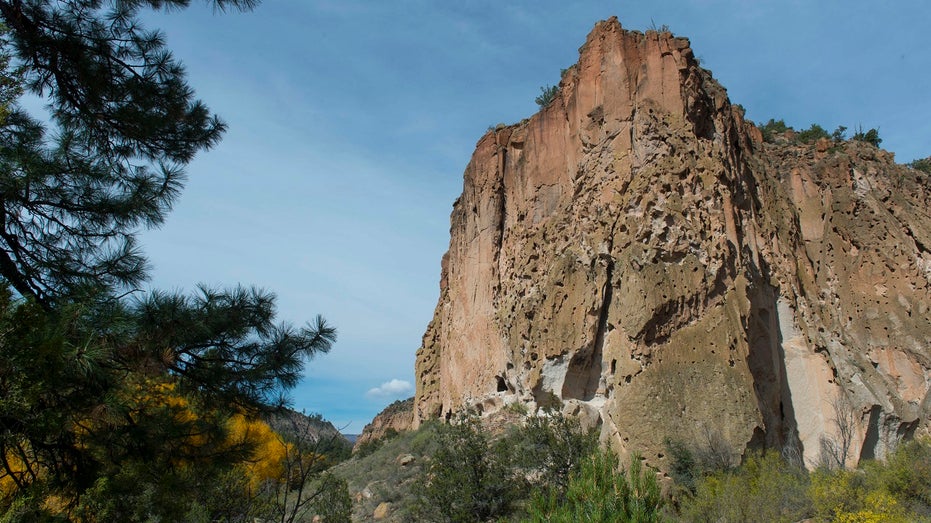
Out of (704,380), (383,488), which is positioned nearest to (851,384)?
(704,380)

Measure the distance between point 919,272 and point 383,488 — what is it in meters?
19.3

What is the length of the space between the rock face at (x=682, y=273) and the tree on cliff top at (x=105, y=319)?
1119 centimetres

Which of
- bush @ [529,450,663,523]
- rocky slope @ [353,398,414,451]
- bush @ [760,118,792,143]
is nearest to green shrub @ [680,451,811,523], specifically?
bush @ [529,450,663,523]

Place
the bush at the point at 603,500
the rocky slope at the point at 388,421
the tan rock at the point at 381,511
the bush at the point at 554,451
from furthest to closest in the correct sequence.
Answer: the rocky slope at the point at 388,421 → the tan rock at the point at 381,511 → the bush at the point at 554,451 → the bush at the point at 603,500

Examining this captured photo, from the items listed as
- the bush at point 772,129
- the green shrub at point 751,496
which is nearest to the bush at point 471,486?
the green shrub at point 751,496

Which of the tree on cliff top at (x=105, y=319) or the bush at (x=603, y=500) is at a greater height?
the tree on cliff top at (x=105, y=319)

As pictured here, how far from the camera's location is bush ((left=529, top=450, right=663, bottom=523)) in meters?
8.73

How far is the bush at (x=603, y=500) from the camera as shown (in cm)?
873

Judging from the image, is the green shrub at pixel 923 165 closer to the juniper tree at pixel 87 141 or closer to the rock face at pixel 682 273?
the rock face at pixel 682 273

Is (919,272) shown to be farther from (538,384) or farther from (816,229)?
(538,384)

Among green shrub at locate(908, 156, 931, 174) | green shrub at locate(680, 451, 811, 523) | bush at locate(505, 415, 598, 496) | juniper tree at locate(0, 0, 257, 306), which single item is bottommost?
green shrub at locate(680, 451, 811, 523)

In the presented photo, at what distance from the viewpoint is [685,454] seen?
1393 cm

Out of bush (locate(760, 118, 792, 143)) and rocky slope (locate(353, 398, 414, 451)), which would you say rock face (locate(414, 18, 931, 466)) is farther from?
rocky slope (locate(353, 398, 414, 451))

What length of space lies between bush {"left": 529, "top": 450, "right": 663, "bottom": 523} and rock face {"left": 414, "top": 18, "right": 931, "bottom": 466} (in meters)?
4.86
